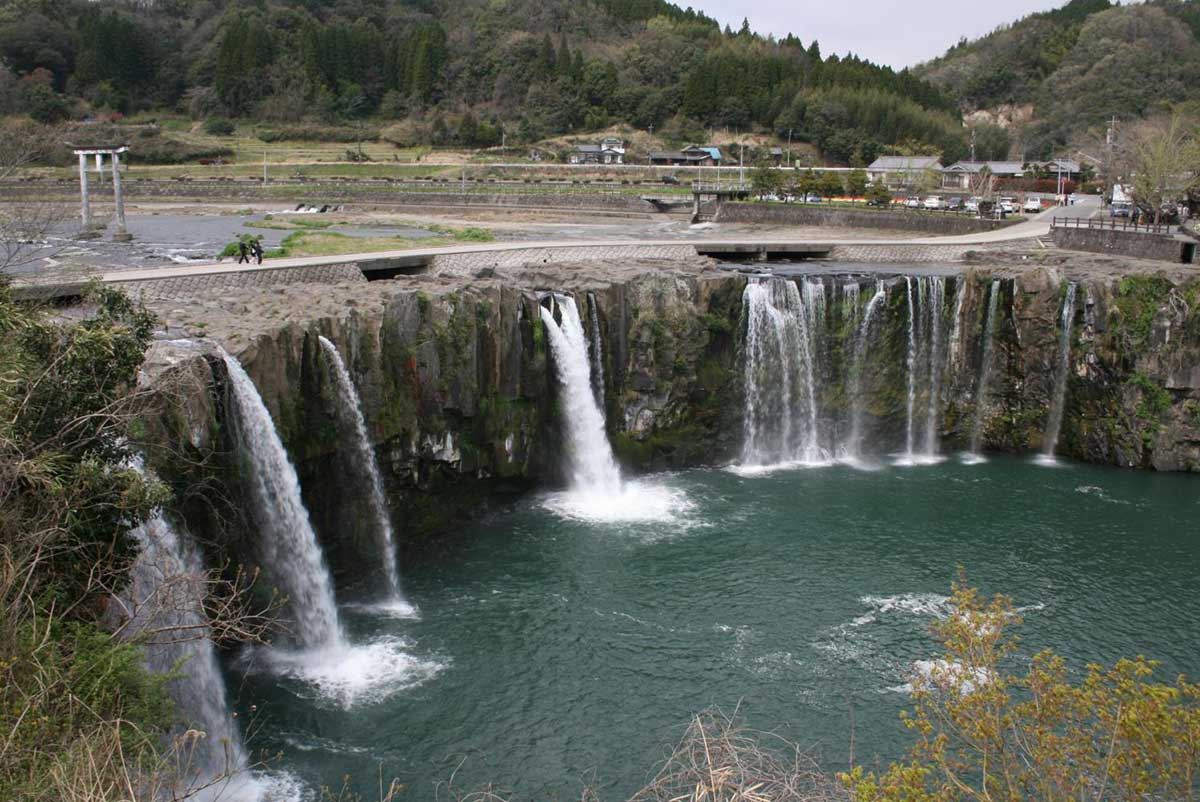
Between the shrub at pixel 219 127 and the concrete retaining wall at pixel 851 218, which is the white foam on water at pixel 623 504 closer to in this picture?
the concrete retaining wall at pixel 851 218

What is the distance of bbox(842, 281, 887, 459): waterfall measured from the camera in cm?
4366

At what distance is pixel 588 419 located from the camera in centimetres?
3834

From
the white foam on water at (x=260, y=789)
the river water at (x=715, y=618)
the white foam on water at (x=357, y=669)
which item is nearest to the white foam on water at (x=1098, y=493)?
the river water at (x=715, y=618)

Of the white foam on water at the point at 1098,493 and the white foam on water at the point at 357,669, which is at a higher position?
the white foam on water at the point at 1098,493

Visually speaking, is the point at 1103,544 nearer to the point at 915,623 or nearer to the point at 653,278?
the point at 915,623

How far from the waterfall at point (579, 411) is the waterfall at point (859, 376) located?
11.5 meters

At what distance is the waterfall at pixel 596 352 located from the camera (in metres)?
38.6

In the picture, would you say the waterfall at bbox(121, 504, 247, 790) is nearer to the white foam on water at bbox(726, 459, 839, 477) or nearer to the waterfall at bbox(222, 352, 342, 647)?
the waterfall at bbox(222, 352, 342, 647)

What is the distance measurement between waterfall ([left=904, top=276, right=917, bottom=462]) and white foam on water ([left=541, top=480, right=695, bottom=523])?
12.1m

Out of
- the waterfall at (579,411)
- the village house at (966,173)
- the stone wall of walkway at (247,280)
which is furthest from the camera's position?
the village house at (966,173)

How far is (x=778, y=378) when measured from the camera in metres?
42.9

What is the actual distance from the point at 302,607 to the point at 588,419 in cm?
→ 1477

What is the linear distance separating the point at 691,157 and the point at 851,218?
65.1 meters

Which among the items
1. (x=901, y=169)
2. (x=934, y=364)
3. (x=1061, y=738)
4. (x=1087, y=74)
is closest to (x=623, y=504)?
(x=934, y=364)
